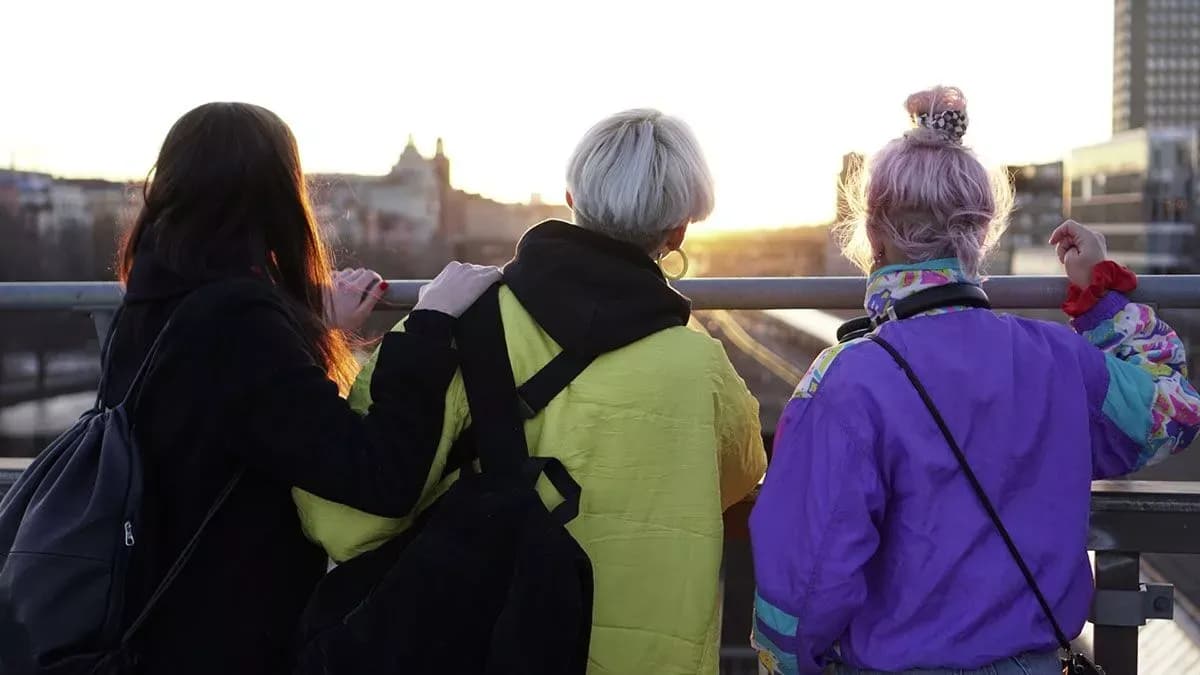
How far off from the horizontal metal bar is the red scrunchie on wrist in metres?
0.09

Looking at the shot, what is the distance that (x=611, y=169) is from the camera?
2232 mm

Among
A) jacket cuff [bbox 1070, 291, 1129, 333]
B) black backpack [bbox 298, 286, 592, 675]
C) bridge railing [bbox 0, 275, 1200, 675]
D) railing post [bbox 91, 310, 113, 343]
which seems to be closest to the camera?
black backpack [bbox 298, 286, 592, 675]

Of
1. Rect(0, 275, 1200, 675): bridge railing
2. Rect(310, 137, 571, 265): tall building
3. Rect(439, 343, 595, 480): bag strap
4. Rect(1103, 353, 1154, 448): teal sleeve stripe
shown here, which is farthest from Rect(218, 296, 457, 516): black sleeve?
Rect(310, 137, 571, 265): tall building

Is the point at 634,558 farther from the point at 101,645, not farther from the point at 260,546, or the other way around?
the point at 101,645

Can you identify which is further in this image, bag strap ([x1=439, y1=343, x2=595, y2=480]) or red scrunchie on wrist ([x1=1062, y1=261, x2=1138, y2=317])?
red scrunchie on wrist ([x1=1062, y1=261, x2=1138, y2=317])

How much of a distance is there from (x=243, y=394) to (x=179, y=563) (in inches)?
12.3

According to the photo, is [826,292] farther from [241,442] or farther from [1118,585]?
[241,442]

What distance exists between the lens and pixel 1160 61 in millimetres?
183125

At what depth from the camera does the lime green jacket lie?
2213mm

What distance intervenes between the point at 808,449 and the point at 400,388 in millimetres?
689

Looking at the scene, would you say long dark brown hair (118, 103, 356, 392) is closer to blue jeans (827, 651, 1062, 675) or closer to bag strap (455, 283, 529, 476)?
bag strap (455, 283, 529, 476)

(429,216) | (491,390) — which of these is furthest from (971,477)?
(429,216)

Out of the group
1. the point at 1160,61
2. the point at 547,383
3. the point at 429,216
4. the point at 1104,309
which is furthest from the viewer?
the point at 1160,61

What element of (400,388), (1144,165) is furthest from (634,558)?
(1144,165)
